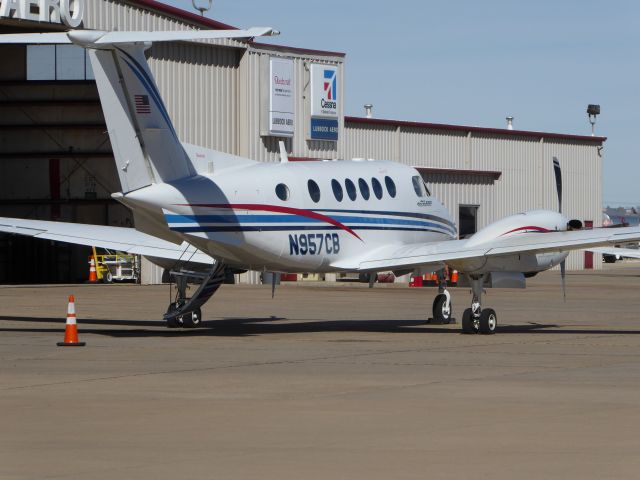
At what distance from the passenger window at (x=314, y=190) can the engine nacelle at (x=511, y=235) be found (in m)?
2.95

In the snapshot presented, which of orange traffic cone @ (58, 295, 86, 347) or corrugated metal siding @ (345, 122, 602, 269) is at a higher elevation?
corrugated metal siding @ (345, 122, 602, 269)

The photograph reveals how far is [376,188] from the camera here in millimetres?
26438

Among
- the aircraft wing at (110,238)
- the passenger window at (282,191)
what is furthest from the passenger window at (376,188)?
the aircraft wing at (110,238)

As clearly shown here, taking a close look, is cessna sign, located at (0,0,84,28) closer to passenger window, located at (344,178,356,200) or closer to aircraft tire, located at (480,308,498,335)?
passenger window, located at (344,178,356,200)

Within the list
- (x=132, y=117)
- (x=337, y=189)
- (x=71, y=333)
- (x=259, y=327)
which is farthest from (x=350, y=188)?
(x=71, y=333)

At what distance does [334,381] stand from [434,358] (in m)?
3.57

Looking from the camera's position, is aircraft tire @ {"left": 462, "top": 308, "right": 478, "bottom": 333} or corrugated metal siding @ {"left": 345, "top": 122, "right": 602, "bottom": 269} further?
corrugated metal siding @ {"left": 345, "top": 122, "right": 602, "bottom": 269}

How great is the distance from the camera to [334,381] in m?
16.0

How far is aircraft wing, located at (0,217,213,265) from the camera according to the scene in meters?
25.6

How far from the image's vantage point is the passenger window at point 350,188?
2553 centimetres

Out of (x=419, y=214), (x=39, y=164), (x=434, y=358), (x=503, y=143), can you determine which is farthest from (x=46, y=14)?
(x=503, y=143)

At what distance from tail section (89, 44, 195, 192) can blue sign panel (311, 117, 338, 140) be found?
107 feet

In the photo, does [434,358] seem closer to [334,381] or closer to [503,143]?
[334,381]

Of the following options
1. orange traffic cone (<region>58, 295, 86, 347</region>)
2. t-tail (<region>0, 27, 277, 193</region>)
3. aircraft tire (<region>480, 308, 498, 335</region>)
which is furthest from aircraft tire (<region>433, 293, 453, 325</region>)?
orange traffic cone (<region>58, 295, 86, 347</region>)
